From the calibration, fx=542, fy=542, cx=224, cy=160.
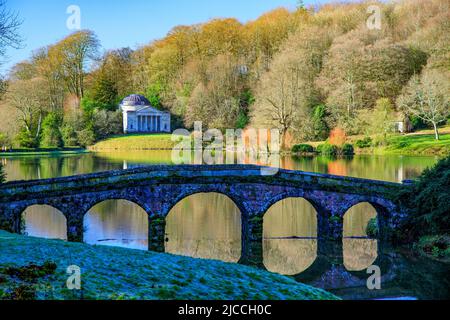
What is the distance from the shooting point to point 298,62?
74.1 metres

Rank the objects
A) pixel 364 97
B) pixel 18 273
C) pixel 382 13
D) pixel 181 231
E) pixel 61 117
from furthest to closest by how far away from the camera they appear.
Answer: pixel 382 13 < pixel 61 117 < pixel 364 97 < pixel 181 231 < pixel 18 273

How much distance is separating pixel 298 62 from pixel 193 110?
17.9 metres

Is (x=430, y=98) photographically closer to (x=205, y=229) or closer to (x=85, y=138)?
(x=205, y=229)

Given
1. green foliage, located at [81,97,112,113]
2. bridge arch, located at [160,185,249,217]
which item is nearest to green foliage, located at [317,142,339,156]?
bridge arch, located at [160,185,249,217]

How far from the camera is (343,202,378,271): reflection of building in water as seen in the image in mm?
21688

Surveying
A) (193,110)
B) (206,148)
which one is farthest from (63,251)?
(193,110)

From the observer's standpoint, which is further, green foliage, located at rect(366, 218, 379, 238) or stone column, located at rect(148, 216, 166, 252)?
green foliage, located at rect(366, 218, 379, 238)

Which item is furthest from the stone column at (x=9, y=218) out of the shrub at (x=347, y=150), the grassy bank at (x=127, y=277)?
the shrub at (x=347, y=150)

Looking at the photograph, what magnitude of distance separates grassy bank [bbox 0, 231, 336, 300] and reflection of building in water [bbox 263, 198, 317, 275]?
27.6 ft

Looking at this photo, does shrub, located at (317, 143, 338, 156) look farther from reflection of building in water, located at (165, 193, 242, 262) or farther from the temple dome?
the temple dome

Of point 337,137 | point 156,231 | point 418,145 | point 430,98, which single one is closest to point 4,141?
point 337,137

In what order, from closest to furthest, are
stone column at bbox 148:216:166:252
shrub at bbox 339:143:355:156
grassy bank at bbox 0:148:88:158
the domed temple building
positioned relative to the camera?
stone column at bbox 148:216:166:252
shrub at bbox 339:143:355:156
grassy bank at bbox 0:148:88:158
the domed temple building

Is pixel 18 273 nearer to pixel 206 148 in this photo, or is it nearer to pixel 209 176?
pixel 209 176

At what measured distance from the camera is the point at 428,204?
23.1 meters
